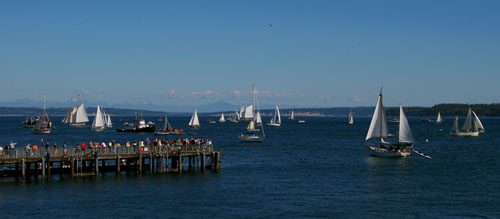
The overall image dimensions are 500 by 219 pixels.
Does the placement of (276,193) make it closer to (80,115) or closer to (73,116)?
(80,115)

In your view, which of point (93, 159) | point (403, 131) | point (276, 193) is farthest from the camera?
point (403, 131)

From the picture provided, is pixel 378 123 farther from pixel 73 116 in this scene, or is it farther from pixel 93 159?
pixel 73 116

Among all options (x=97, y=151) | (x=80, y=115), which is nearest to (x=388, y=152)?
(x=97, y=151)

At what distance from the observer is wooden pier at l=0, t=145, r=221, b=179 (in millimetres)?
50438

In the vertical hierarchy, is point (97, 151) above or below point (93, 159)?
above

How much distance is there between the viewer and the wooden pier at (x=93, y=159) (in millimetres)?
50438

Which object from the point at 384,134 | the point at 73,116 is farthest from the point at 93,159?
the point at 73,116

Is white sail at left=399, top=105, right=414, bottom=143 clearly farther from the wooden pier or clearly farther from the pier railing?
the pier railing

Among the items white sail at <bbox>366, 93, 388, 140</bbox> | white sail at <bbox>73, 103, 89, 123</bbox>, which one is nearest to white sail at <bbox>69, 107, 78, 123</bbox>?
white sail at <bbox>73, 103, 89, 123</bbox>

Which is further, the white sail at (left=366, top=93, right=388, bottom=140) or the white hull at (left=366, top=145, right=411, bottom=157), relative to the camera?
the white sail at (left=366, top=93, right=388, bottom=140)

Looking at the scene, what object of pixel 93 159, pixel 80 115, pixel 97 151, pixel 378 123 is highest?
pixel 80 115

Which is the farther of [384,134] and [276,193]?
[384,134]

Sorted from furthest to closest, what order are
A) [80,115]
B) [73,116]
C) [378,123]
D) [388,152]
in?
[73,116], [80,115], [378,123], [388,152]

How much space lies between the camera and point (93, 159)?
5256cm
